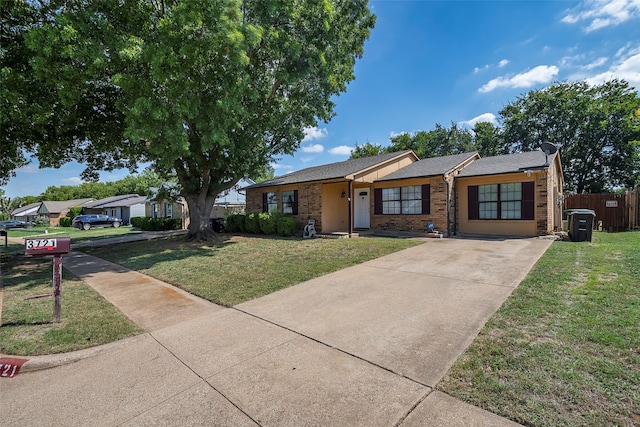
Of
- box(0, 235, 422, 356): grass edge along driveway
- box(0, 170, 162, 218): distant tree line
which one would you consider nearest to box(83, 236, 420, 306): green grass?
box(0, 235, 422, 356): grass edge along driveway

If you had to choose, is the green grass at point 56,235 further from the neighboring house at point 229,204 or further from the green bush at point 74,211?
the green bush at point 74,211

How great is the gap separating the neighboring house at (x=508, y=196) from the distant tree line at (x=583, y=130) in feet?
52.2

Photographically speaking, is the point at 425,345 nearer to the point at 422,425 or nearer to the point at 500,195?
the point at 422,425

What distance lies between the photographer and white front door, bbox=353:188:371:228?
15820mm

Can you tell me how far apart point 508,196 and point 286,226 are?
32.4 feet

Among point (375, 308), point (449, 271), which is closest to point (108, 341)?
point (375, 308)

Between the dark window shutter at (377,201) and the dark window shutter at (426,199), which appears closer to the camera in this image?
the dark window shutter at (426,199)

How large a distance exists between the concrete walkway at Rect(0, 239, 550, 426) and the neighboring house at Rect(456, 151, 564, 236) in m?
7.97

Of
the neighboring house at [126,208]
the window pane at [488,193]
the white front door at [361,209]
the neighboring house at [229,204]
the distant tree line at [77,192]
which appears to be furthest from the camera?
the distant tree line at [77,192]

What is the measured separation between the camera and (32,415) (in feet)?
8.32

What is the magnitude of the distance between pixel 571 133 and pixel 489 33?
21.5m

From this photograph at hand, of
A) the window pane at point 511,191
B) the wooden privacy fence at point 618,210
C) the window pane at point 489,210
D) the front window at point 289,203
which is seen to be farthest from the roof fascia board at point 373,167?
the wooden privacy fence at point 618,210

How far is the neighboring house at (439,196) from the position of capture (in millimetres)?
11930

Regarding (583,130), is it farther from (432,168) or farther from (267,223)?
(267,223)
